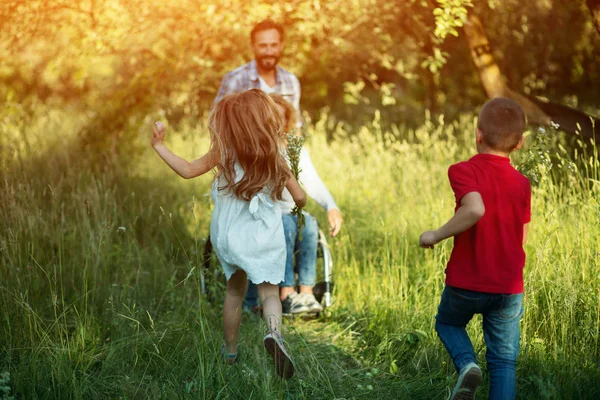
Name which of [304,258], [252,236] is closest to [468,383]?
[252,236]

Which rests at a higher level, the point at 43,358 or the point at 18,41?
the point at 18,41

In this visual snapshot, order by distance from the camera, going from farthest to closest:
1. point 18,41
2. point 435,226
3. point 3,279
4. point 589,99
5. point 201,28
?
1. point 589,99
2. point 201,28
3. point 18,41
4. point 435,226
5. point 3,279

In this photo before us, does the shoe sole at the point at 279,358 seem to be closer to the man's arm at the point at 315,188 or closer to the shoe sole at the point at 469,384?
the shoe sole at the point at 469,384

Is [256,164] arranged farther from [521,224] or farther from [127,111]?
[127,111]

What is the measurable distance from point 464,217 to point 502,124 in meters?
0.40

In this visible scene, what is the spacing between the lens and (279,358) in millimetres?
2977

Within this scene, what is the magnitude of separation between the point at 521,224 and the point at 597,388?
0.84m

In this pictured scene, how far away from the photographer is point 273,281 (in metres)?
3.26

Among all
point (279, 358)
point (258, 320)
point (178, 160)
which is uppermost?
point (178, 160)

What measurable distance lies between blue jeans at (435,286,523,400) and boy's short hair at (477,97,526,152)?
59cm

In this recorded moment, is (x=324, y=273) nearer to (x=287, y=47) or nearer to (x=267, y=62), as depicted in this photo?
(x=267, y=62)

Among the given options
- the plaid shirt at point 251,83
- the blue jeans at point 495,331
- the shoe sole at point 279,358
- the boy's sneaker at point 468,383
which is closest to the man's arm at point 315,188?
the plaid shirt at point 251,83

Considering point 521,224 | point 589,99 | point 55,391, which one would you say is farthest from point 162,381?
point 589,99

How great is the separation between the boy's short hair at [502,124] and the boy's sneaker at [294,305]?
188 cm
